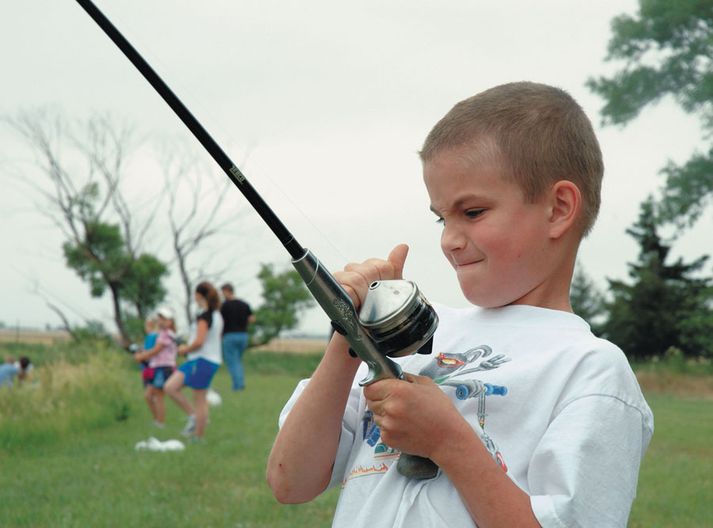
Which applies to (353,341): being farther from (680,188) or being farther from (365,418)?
(680,188)

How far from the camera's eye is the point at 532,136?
173 cm

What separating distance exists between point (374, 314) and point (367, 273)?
135mm

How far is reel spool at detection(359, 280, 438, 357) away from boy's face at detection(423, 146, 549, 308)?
0.15 m

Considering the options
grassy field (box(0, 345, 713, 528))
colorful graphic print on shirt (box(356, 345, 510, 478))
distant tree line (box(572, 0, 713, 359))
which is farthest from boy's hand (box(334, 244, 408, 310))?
distant tree line (box(572, 0, 713, 359))

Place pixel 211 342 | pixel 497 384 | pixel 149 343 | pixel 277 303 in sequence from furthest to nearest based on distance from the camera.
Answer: pixel 277 303 < pixel 149 343 < pixel 211 342 < pixel 497 384

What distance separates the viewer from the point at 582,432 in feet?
4.98

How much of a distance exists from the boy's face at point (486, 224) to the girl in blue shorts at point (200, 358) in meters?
7.68

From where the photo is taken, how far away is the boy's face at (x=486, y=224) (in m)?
1.68

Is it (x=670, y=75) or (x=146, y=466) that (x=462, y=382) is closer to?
(x=146, y=466)

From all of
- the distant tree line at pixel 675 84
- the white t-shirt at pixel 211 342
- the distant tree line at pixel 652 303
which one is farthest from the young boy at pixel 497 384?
the distant tree line at pixel 652 303

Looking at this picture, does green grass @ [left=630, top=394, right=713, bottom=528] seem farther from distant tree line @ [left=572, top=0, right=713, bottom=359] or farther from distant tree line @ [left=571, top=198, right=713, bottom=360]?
distant tree line @ [left=571, top=198, right=713, bottom=360]

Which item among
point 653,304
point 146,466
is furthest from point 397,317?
point 653,304

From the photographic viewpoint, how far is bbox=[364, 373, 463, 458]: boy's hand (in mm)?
1542

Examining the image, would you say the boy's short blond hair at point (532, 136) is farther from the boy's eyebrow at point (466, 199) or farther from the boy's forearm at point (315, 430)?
the boy's forearm at point (315, 430)
